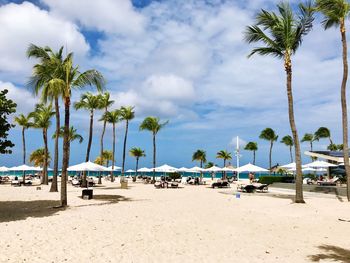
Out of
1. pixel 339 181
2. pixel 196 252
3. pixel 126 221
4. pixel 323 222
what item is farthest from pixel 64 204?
pixel 339 181

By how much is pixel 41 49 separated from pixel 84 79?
6.35 metres

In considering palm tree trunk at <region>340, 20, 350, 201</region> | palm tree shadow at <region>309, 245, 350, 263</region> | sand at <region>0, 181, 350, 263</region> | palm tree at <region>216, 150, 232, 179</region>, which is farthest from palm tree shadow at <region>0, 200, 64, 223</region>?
palm tree at <region>216, 150, 232, 179</region>

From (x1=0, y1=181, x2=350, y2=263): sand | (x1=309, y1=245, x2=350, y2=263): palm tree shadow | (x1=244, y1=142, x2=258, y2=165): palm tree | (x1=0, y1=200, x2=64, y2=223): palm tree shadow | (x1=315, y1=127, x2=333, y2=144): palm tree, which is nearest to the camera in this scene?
(x1=309, y1=245, x2=350, y2=263): palm tree shadow

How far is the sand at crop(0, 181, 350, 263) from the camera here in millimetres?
8203

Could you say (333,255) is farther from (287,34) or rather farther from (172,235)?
(287,34)

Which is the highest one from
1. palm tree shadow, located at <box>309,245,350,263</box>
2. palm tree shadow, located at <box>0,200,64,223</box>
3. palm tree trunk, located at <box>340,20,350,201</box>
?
palm tree trunk, located at <box>340,20,350,201</box>

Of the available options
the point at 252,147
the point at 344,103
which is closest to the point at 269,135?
the point at 252,147

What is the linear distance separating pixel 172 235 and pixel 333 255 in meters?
4.62

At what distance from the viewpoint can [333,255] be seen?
8.36m

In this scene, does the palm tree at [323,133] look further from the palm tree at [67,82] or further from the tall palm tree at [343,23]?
the palm tree at [67,82]

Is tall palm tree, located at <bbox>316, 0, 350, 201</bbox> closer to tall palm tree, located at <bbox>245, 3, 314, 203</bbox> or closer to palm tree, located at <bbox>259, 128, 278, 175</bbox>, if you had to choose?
tall palm tree, located at <bbox>245, 3, 314, 203</bbox>

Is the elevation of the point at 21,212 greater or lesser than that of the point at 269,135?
lesser

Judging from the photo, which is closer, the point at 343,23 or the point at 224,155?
the point at 343,23

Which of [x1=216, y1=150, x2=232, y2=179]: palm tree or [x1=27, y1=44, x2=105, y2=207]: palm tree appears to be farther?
[x1=216, y1=150, x2=232, y2=179]: palm tree
